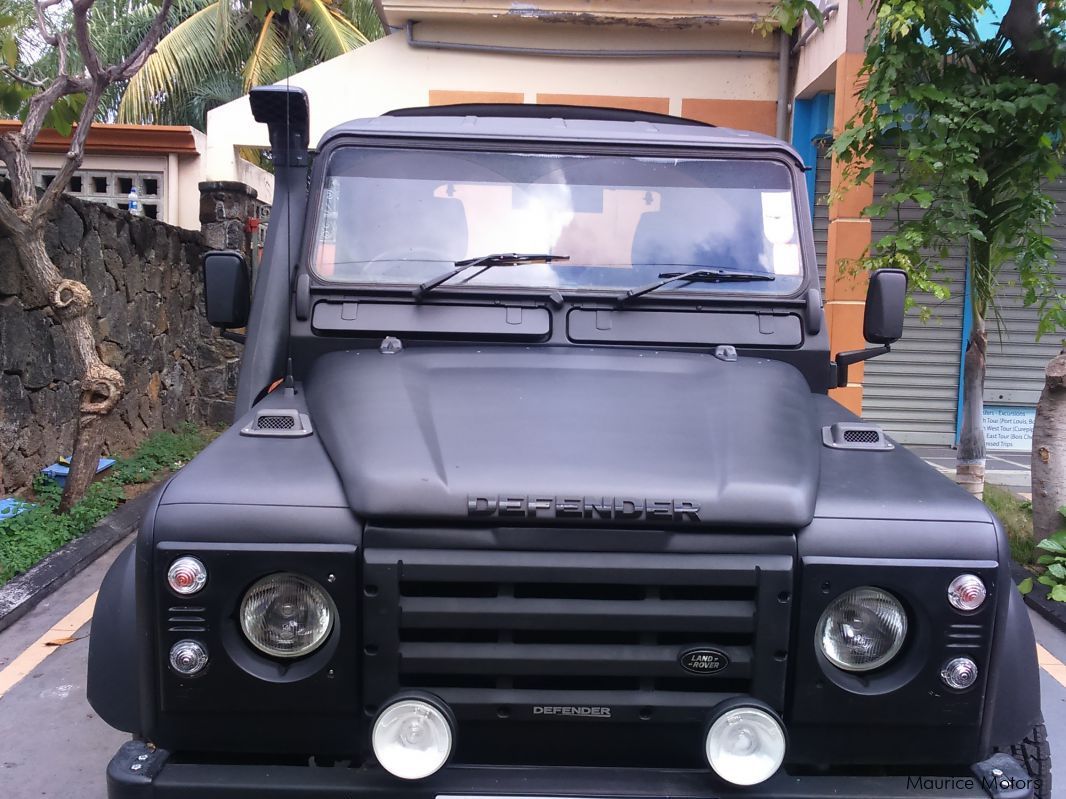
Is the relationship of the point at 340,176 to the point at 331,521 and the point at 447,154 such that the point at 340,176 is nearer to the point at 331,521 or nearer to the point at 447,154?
the point at 447,154

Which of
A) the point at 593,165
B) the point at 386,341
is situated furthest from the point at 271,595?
the point at 593,165

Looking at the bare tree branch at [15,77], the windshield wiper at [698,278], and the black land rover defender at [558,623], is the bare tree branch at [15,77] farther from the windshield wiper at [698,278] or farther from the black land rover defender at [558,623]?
the windshield wiper at [698,278]

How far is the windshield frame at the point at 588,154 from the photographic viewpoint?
308 cm

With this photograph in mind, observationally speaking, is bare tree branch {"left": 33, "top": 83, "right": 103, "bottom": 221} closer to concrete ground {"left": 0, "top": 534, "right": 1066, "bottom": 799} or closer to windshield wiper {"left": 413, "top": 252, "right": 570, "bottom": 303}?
concrete ground {"left": 0, "top": 534, "right": 1066, "bottom": 799}

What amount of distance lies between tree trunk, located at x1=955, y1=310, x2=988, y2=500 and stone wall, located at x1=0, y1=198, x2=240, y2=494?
5949 millimetres

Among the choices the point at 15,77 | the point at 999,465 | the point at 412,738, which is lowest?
the point at 999,465

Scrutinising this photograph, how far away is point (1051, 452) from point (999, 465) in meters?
3.94

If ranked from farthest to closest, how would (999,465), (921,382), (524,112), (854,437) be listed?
1. (921,382)
2. (999,465)
3. (524,112)
4. (854,437)

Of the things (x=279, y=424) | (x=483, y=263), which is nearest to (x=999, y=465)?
A: (x=483, y=263)

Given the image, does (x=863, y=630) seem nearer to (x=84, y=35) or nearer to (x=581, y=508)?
(x=581, y=508)

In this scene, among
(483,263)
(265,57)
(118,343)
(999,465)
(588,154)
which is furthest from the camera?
(265,57)

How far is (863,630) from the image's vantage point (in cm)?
209

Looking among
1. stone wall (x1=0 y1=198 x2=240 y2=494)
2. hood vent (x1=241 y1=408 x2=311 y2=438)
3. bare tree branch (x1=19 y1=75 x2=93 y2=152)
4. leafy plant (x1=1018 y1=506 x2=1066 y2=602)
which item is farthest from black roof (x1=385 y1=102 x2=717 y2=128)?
stone wall (x1=0 y1=198 x2=240 y2=494)

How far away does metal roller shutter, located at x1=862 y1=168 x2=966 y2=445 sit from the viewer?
30.8ft
